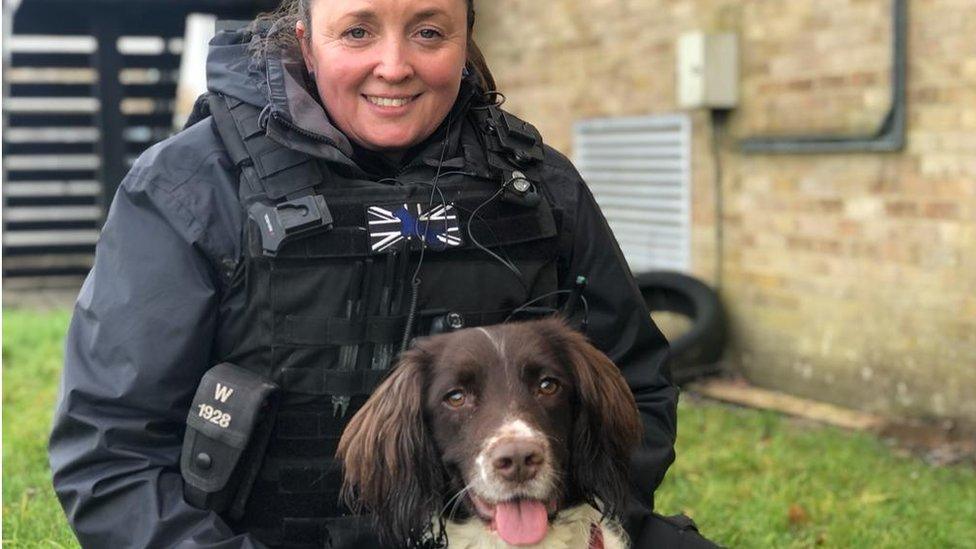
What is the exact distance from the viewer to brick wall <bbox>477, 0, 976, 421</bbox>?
6297 mm

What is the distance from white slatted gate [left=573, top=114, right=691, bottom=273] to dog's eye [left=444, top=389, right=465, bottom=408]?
565 cm

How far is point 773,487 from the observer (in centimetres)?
532

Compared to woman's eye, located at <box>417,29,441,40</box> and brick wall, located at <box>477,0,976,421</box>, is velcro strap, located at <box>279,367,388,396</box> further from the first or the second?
brick wall, located at <box>477,0,976,421</box>

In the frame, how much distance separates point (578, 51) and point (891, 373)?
3.57 metres

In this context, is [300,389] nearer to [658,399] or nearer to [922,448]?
[658,399]

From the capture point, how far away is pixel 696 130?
798 cm

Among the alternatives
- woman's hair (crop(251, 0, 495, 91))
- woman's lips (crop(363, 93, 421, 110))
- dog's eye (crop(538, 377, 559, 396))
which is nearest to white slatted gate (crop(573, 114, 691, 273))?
woman's hair (crop(251, 0, 495, 91))

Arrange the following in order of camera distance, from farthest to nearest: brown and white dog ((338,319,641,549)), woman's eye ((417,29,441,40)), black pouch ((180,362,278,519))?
woman's eye ((417,29,441,40)) → black pouch ((180,362,278,519)) → brown and white dog ((338,319,641,549))

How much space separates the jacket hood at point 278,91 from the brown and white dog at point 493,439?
586 millimetres

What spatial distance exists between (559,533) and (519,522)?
0.86ft

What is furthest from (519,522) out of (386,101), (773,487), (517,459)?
(773,487)

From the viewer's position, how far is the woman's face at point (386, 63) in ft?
9.95

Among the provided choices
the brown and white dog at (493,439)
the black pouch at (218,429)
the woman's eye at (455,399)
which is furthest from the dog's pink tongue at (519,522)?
the black pouch at (218,429)

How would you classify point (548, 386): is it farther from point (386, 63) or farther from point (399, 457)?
point (386, 63)
